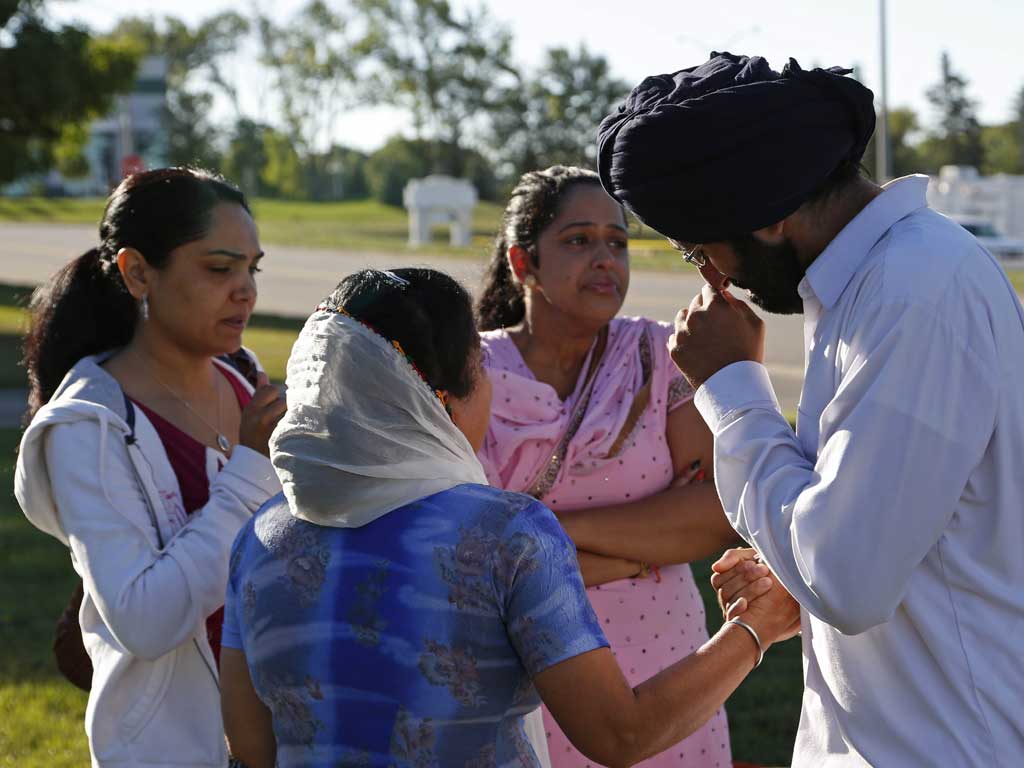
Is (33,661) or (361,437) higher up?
(361,437)

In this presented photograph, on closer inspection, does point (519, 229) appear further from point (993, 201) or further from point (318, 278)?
point (993, 201)

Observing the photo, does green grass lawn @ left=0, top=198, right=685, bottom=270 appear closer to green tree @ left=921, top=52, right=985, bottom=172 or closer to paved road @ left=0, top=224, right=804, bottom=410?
paved road @ left=0, top=224, right=804, bottom=410

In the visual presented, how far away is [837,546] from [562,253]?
6.16ft

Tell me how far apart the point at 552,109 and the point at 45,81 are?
117 ft

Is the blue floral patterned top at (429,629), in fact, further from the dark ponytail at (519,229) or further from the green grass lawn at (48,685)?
the green grass lawn at (48,685)

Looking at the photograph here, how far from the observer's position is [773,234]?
208 centimetres

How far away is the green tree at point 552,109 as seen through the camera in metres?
55.4

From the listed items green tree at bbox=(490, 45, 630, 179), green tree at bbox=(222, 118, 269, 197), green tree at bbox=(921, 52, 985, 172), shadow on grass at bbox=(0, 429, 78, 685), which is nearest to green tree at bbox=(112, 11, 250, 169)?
green tree at bbox=(222, 118, 269, 197)

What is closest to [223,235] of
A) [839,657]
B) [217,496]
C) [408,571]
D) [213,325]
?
[213,325]

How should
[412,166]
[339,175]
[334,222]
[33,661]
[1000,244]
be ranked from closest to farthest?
[33,661] < [1000,244] < [334,222] < [412,166] < [339,175]

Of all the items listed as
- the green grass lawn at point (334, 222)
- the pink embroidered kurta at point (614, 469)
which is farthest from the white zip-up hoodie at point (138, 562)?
the green grass lawn at point (334, 222)

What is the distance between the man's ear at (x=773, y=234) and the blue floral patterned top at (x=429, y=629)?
1.84 ft

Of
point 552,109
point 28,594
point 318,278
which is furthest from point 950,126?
point 28,594

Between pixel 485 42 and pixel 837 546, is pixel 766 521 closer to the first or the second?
pixel 837 546
